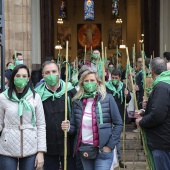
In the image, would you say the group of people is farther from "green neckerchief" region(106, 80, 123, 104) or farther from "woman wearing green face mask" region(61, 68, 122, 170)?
"green neckerchief" region(106, 80, 123, 104)

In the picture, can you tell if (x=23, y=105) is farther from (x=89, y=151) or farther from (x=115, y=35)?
(x=115, y=35)

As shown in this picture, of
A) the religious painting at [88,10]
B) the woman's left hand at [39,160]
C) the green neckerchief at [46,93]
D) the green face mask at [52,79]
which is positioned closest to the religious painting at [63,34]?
the religious painting at [88,10]

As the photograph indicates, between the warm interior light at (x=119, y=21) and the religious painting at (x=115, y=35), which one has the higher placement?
the warm interior light at (x=119, y=21)

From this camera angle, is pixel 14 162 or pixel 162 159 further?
pixel 162 159

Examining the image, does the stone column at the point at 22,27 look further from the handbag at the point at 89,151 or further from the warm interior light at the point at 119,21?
the warm interior light at the point at 119,21

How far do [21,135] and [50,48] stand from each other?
13.2 m

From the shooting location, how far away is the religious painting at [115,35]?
30484mm

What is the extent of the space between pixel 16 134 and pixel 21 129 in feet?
0.22

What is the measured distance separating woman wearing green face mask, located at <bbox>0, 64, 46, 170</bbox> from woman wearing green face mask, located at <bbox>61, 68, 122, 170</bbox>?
0.32 metres

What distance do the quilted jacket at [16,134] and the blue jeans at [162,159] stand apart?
1.15m

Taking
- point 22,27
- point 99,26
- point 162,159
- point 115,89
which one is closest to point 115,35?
point 99,26

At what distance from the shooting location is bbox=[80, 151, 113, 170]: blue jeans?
521 cm

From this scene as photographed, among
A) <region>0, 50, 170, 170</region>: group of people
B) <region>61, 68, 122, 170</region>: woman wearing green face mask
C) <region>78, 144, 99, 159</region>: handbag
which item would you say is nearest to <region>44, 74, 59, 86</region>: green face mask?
<region>0, 50, 170, 170</region>: group of people

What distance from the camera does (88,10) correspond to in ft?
92.4
